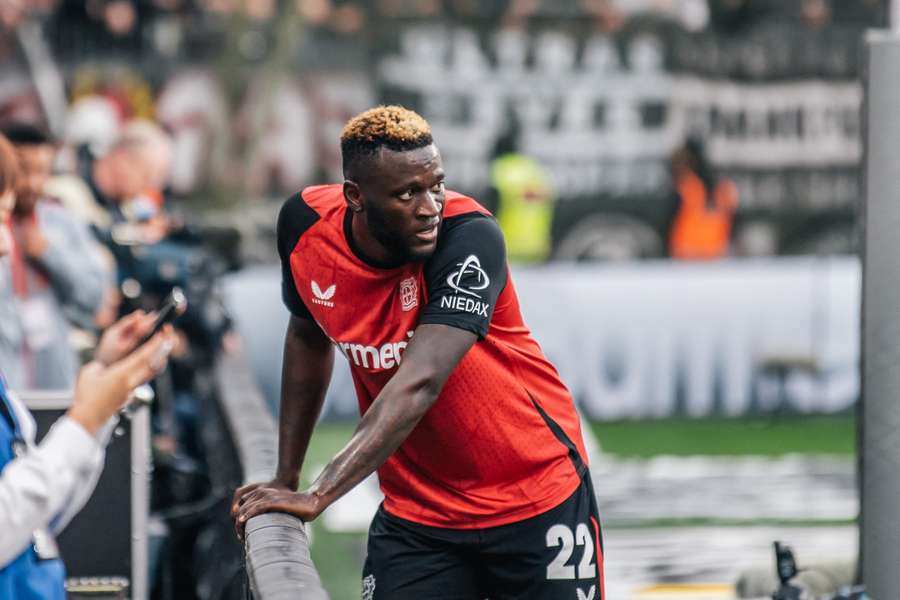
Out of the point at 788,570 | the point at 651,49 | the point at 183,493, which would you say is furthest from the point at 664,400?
the point at 788,570

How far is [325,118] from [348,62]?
52cm

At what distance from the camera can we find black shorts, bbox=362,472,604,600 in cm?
363

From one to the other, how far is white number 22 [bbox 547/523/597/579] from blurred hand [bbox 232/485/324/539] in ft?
2.25

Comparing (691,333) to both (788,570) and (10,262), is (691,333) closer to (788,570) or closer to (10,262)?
(10,262)

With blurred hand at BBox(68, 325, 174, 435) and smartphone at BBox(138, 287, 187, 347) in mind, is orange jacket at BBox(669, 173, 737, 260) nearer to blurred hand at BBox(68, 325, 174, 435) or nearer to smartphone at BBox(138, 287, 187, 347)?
smartphone at BBox(138, 287, 187, 347)

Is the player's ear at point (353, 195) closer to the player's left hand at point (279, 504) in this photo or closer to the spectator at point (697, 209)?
the player's left hand at point (279, 504)

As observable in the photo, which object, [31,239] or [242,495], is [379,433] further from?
[31,239]

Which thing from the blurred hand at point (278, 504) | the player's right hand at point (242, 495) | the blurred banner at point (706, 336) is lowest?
the blurred banner at point (706, 336)

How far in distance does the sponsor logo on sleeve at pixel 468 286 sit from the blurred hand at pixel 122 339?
65 cm

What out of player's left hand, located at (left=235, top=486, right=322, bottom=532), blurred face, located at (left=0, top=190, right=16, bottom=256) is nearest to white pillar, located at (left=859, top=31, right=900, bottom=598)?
player's left hand, located at (left=235, top=486, right=322, bottom=532)

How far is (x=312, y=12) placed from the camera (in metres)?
12.6

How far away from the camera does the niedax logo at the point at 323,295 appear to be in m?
3.54

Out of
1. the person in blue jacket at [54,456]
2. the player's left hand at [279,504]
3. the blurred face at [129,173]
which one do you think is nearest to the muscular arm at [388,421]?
the player's left hand at [279,504]

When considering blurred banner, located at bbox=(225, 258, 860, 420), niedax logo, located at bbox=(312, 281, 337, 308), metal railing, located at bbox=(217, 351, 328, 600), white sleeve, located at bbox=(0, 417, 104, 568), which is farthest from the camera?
blurred banner, located at bbox=(225, 258, 860, 420)
